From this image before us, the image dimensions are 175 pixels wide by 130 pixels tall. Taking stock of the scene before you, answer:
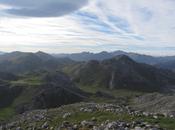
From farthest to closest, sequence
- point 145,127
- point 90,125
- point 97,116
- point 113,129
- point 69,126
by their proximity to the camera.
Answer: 1. point 97,116
2. point 69,126
3. point 90,125
4. point 113,129
5. point 145,127

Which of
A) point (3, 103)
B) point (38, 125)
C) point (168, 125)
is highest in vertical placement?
point (168, 125)

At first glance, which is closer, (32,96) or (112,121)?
(112,121)

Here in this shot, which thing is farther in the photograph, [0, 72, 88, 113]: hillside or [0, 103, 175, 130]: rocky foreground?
[0, 72, 88, 113]: hillside

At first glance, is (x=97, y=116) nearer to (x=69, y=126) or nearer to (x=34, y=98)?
(x=69, y=126)

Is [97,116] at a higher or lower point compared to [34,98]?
higher

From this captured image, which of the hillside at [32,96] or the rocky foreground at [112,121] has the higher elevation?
the rocky foreground at [112,121]

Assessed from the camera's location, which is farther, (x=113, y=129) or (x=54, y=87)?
(x=54, y=87)

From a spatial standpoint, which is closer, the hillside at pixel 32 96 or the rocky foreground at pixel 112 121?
the rocky foreground at pixel 112 121

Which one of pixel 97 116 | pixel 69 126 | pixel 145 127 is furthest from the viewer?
pixel 97 116

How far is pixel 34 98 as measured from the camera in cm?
13800

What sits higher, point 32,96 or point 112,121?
point 112,121

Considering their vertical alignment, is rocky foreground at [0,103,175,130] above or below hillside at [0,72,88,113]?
above

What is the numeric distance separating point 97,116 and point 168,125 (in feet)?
41.1

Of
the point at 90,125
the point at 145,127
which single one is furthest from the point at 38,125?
the point at 145,127
